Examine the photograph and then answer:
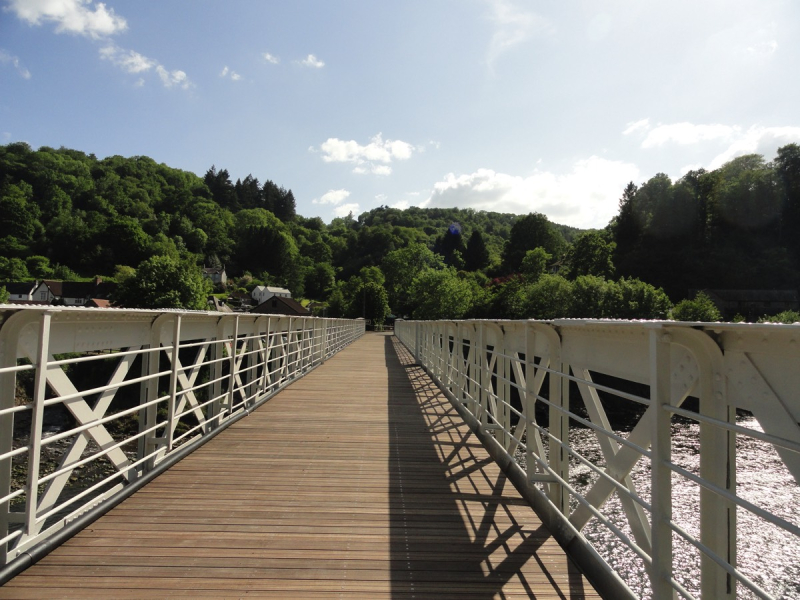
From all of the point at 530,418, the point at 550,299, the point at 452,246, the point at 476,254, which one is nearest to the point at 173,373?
the point at 530,418

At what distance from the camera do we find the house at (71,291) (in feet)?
221

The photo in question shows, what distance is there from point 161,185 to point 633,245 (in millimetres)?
87007

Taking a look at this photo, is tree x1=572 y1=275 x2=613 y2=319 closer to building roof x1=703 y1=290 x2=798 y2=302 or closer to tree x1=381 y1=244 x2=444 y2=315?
building roof x1=703 y1=290 x2=798 y2=302

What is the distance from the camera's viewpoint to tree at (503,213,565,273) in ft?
258

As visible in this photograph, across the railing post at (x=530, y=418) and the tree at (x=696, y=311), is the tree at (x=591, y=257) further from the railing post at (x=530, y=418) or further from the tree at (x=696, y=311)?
the railing post at (x=530, y=418)

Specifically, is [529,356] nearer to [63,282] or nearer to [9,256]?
[63,282]

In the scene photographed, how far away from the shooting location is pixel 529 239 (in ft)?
258

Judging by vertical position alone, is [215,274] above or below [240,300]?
above

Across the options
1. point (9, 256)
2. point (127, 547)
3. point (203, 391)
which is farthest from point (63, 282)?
point (127, 547)

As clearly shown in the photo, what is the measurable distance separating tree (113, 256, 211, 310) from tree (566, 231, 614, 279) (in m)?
41.0

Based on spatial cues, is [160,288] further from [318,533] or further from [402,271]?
[402,271]

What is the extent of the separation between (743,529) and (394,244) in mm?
90709

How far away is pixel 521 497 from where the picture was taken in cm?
324

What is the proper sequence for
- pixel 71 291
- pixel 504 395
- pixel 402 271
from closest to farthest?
1. pixel 504 395
2. pixel 71 291
3. pixel 402 271
